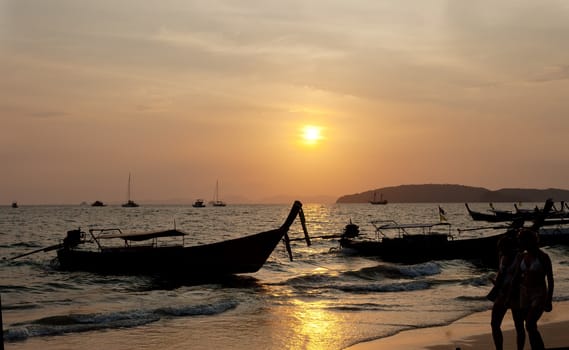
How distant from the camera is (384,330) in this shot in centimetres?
1468

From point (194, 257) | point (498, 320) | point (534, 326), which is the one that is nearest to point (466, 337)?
point (498, 320)

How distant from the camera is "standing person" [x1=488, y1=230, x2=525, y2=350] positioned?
345 inches

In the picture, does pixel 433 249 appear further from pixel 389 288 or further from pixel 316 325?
pixel 316 325

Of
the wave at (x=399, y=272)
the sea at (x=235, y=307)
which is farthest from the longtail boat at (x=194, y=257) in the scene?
the wave at (x=399, y=272)

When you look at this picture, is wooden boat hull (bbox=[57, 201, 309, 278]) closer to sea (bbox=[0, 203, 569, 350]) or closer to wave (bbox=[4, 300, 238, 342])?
sea (bbox=[0, 203, 569, 350])

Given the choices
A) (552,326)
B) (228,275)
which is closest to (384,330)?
(552,326)

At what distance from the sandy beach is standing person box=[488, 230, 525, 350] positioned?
2415 millimetres

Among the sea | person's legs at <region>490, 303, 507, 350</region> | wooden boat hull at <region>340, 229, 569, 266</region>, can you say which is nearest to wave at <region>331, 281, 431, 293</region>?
the sea

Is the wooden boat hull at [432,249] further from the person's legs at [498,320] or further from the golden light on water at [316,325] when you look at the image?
the person's legs at [498,320]

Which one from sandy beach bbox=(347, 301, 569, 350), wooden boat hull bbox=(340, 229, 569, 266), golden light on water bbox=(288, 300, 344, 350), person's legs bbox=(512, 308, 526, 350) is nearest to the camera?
person's legs bbox=(512, 308, 526, 350)

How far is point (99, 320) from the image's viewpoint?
17.2 metres

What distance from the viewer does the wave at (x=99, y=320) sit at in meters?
15.4

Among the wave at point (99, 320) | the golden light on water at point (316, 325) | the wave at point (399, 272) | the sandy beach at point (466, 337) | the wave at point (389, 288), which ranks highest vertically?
the sandy beach at point (466, 337)

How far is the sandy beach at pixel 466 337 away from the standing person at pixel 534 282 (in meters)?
2.82
